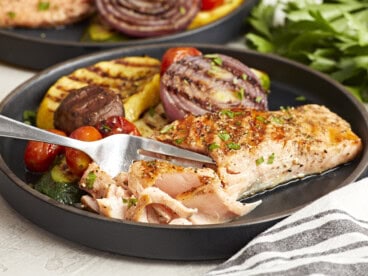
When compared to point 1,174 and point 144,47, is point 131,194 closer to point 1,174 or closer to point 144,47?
point 1,174

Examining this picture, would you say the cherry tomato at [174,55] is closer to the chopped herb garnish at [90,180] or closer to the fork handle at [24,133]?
the fork handle at [24,133]

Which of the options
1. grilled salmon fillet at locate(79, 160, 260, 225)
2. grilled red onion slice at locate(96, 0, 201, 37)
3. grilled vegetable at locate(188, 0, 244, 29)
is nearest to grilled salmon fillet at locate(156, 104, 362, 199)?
grilled salmon fillet at locate(79, 160, 260, 225)

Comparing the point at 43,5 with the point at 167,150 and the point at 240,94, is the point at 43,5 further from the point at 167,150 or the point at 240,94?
the point at 167,150

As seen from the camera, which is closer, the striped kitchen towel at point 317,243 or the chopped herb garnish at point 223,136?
the striped kitchen towel at point 317,243

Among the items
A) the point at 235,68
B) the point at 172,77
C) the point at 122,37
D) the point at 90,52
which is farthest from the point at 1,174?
the point at 122,37

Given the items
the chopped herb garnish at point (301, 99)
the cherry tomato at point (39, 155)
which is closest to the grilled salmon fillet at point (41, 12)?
the chopped herb garnish at point (301, 99)

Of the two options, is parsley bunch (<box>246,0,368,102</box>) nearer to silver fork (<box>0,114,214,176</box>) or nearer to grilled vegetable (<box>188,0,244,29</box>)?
grilled vegetable (<box>188,0,244,29</box>)
